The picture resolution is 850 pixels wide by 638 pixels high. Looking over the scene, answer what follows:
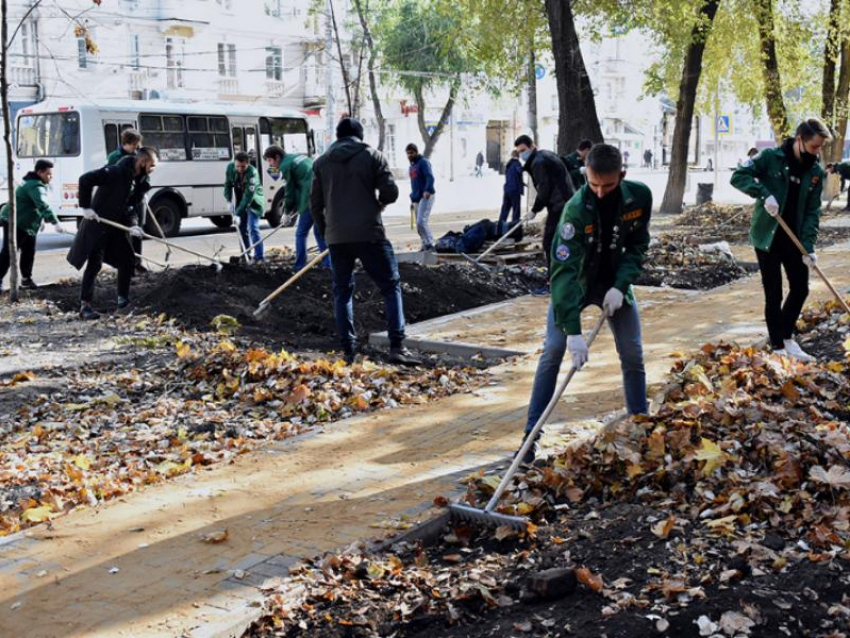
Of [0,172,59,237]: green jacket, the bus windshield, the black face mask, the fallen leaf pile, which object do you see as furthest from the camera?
the bus windshield

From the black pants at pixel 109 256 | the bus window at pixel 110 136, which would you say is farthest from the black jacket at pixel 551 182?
the bus window at pixel 110 136

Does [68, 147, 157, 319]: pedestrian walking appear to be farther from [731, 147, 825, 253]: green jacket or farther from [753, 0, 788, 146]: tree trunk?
[753, 0, 788, 146]: tree trunk

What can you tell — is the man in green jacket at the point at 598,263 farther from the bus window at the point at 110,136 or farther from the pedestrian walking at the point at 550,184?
the bus window at the point at 110,136

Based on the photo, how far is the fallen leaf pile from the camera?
19.8 ft

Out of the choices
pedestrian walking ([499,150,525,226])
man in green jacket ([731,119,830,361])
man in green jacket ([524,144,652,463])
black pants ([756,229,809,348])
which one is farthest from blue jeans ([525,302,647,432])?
pedestrian walking ([499,150,525,226])

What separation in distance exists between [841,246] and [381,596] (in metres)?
15.1

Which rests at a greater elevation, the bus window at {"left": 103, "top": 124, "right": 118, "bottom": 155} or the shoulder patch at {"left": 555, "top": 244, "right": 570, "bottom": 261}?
the bus window at {"left": 103, "top": 124, "right": 118, "bottom": 155}

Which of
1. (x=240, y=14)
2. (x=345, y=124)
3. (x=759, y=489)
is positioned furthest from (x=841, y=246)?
(x=240, y=14)

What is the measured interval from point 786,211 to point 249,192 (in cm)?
886

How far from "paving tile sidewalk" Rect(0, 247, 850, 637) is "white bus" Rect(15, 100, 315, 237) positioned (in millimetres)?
16470

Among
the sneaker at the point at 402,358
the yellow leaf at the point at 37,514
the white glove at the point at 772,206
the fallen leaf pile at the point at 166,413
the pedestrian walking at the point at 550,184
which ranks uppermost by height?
the pedestrian walking at the point at 550,184

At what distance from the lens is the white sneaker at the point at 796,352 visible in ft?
25.5

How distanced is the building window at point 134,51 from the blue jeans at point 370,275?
36.9m

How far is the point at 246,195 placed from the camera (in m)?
15.2
